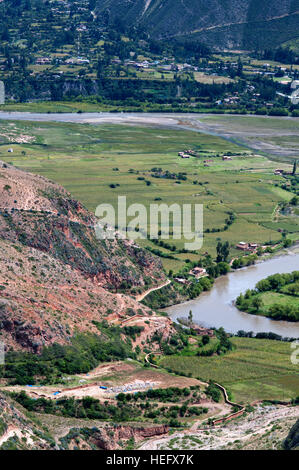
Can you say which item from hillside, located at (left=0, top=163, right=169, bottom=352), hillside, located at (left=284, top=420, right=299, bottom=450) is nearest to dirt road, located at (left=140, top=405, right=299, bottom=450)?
hillside, located at (left=284, top=420, right=299, bottom=450)

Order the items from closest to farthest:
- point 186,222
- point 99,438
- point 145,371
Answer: point 99,438 < point 145,371 < point 186,222

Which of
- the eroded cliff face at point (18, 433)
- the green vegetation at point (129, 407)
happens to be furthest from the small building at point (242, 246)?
the eroded cliff face at point (18, 433)

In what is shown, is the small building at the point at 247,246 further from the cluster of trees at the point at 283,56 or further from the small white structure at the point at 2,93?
the cluster of trees at the point at 283,56

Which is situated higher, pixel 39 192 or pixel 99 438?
pixel 39 192

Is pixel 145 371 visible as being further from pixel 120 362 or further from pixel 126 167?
pixel 126 167
